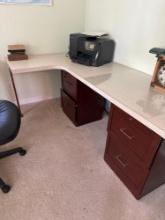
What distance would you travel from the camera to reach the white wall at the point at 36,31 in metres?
1.93

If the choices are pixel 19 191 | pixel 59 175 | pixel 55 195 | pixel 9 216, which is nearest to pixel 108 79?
pixel 59 175

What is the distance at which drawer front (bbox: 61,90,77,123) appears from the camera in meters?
1.98

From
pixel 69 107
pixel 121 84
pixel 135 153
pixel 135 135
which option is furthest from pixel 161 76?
pixel 69 107

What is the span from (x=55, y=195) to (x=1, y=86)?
1.56 metres

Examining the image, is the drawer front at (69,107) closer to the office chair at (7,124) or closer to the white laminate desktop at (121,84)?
the white laminate desktop at (121,84)

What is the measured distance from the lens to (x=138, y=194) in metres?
1.30

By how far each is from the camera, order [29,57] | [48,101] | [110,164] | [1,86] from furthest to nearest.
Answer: [48,101]
[1,86]
[29,57]
[110,164]

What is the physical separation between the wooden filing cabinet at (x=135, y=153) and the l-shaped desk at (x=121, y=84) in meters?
0.11

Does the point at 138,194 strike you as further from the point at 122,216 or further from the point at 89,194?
the point at 89,194

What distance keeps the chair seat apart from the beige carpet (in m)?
0.48

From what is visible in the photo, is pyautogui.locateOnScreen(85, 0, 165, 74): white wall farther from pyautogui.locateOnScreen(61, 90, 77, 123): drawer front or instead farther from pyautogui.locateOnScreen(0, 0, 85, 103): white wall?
pyautogui.locateOnScreen(61, 90, 77, 123): drawer front

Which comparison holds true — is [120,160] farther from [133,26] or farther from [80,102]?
[133,26]

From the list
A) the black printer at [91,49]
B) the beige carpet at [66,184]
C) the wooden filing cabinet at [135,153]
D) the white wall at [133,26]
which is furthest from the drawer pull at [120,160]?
the black printer at [91,49]

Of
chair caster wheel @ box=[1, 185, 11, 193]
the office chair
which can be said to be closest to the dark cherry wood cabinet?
the office chair
